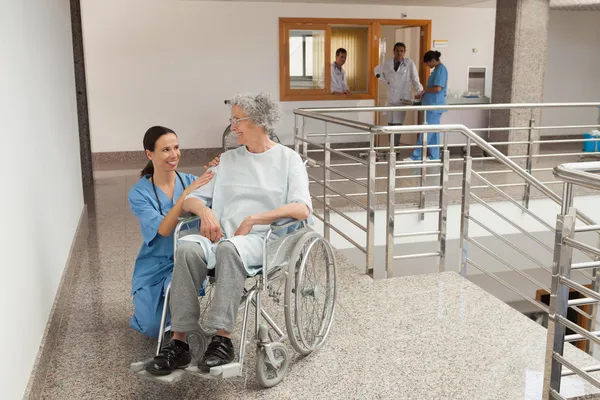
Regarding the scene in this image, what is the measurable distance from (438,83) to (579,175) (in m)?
5.87

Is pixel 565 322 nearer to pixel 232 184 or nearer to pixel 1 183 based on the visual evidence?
pixel 232 184

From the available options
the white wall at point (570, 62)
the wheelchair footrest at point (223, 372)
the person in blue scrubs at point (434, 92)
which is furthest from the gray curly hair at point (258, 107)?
the white wall at point (570, 62)

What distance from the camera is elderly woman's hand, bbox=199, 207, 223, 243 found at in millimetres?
2412

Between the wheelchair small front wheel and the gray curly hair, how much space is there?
2.94 feet

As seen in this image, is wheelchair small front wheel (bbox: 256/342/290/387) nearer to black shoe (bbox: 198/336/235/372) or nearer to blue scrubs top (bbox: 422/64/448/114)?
black shoe (bbox: 198/336/235/372)

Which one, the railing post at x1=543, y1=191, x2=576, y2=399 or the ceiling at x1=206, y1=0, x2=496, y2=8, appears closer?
the railing post at x1=543, y1=191, x2=576, y2=399

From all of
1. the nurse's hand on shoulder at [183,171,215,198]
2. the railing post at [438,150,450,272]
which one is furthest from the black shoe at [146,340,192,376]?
the railing post at [438,150,450,272]

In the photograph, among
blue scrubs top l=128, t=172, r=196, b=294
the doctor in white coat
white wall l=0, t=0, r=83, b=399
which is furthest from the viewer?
the doctor in white coat

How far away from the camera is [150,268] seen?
2.75m

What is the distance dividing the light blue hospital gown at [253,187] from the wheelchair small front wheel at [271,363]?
0.48m

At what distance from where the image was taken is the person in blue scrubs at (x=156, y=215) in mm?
2613

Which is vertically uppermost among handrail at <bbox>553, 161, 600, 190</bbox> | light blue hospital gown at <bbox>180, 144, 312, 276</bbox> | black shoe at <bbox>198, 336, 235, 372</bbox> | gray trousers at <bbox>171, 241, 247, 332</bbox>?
handrail at <bbox>553, 161, 600, 190</bbox>

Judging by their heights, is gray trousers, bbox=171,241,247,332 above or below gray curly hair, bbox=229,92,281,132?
below

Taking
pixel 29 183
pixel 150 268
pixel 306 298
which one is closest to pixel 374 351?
pixel 306 298
